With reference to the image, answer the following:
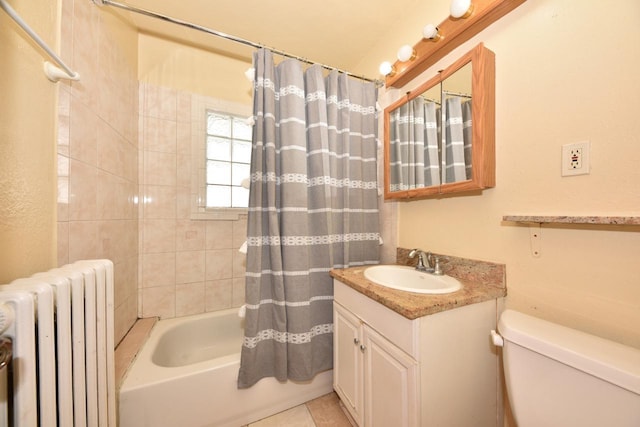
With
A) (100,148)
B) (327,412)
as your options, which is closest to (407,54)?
(100,148)

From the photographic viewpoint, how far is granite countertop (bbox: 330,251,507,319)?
75 cm

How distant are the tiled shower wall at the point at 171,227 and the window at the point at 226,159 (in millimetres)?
135

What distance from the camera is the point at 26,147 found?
70cm

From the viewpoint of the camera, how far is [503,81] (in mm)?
926

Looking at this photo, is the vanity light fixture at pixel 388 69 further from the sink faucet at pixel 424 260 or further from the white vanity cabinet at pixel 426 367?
the white vanity cabinet at pixel 426 367

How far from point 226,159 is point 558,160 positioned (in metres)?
2.02

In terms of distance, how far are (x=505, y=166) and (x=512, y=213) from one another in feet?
0.67

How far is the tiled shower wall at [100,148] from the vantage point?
0.89 meters

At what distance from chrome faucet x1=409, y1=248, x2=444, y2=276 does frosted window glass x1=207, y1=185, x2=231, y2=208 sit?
1.51 meters

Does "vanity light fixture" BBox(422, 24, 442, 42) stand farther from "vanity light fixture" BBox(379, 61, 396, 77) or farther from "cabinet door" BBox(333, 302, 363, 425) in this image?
"cabinet door" BBox(333, 302, 363, 425)

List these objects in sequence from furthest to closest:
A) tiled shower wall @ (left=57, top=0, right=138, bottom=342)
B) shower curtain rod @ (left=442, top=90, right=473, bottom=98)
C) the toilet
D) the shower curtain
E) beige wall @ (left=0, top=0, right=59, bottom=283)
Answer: the shower curtain < shower curtain rod @ (left=442, top=90, right=473, bottom=98) < tiled shower wall @ (left=57, top=0, right=138, bottom=342) < beige wall @ (left=0, top=0, right=59, bottom=283) < the toilet

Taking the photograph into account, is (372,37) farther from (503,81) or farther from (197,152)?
(197,152)

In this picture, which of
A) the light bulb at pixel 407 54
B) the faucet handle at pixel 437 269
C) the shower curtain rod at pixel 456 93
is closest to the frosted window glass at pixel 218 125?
the light bulb at pixel 407 54

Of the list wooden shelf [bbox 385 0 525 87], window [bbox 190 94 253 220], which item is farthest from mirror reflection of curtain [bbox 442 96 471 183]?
window [bbox 190 94 253 220]
